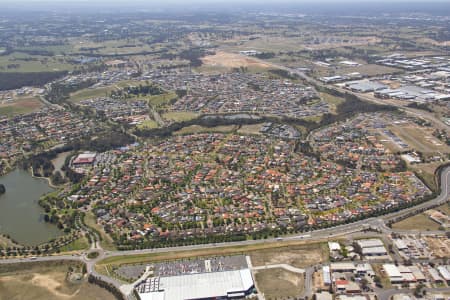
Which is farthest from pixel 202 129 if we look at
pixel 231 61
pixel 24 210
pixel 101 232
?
pixel 231 61

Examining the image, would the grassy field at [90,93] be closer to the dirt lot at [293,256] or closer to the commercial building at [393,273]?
the dirt lot at [293,256]

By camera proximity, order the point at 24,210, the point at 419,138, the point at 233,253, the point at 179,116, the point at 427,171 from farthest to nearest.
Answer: the point at 179,116
the point at 419,138
the point at 427,171
the point at 24,210
the point at 233,253

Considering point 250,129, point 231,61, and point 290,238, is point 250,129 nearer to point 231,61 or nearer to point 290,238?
point 290,238

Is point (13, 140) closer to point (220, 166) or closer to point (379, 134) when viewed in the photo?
point (220, 166)

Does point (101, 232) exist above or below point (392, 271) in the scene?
below

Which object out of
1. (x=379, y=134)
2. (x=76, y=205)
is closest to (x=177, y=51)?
(x=379, y=134)

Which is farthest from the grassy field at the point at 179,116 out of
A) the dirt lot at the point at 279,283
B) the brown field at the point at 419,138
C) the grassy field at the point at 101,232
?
the dirt lot at the point at 279,283
